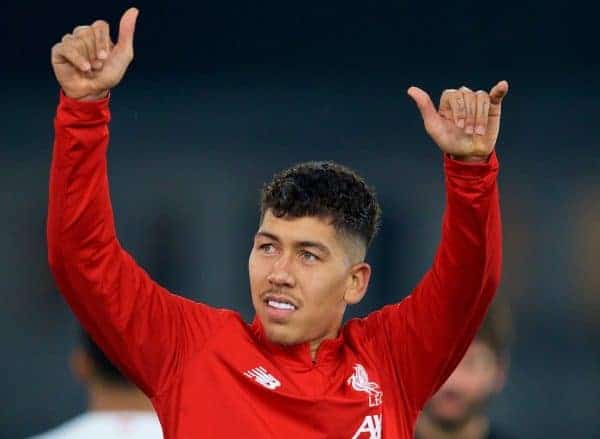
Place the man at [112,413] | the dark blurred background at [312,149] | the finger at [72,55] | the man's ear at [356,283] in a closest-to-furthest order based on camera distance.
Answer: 1. the finger at [72,55]
2. the man's ear at [356,283]
3. the man at [112,413]
4. the dark blurred background at [312,149]

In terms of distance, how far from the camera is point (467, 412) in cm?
360

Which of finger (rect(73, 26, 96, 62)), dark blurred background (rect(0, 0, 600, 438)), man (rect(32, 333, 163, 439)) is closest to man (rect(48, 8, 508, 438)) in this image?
finger (rect(73, 26, 96, 62))

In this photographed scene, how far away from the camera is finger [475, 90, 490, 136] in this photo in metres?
2.45

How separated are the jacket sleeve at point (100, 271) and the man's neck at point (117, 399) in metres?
1.00

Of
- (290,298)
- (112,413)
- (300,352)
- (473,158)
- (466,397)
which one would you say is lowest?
(112,413)

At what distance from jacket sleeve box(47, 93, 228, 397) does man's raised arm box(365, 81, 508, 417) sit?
1.30ft

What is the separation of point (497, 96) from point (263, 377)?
0.67 m

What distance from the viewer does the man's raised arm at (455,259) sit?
8.03 ft

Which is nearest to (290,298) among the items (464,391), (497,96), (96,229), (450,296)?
(450,296)

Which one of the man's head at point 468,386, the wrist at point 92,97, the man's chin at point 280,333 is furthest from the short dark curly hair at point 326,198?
the man's head at point 468,386

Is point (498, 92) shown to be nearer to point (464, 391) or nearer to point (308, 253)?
point (308, 253)

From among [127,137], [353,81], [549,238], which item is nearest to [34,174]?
[127,137]

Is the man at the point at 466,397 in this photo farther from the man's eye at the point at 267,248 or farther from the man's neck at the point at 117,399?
the man's eye at the point at 267,248

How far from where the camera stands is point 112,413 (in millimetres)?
3453
